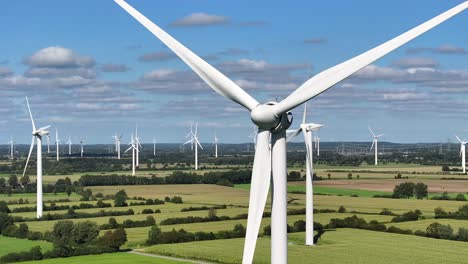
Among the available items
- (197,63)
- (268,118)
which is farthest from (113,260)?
(268,118)

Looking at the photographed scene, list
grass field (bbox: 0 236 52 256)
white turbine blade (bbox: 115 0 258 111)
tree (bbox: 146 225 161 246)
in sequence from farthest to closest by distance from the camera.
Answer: tree (bbox: 146 225 161 246), grass field (bbox: 0 236 52 256), white turbine blade (bbox: 115 0 258 111)

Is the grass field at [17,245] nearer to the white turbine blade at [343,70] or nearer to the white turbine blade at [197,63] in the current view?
the white turbine blade at [197,63]

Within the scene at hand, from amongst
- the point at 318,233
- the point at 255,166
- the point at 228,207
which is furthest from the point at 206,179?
the point at 255,166

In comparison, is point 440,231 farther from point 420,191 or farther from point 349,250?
point 420,191

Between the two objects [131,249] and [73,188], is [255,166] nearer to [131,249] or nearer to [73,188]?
[131,249]

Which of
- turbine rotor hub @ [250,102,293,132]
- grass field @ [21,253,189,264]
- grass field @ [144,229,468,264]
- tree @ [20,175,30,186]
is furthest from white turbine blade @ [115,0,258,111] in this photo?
tree @ [20,175,30,186]

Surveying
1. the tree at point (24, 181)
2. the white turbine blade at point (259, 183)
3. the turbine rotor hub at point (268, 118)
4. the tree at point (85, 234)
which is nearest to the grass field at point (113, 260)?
the tree at point (85, 234)

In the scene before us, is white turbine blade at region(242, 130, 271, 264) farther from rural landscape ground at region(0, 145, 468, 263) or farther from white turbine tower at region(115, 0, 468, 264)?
rural landscape ground at region(0, 145, 468, 263)
